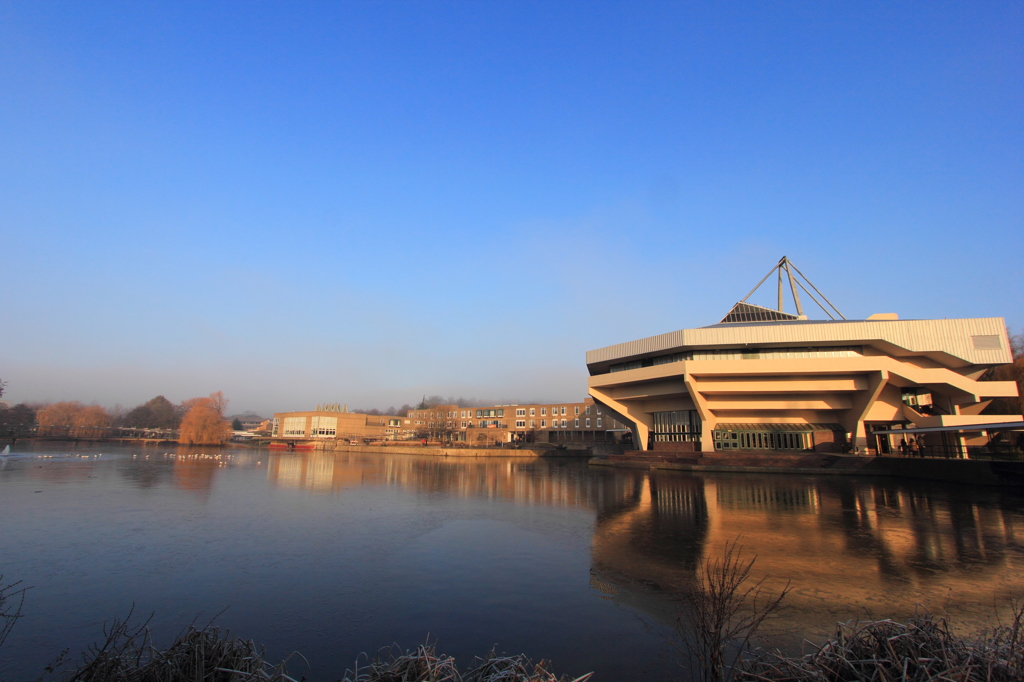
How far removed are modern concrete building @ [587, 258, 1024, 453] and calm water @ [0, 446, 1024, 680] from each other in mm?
19600

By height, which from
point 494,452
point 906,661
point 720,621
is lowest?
point 494,452

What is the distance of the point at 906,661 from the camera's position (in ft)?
13.8

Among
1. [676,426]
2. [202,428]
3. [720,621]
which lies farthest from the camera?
[202,428]

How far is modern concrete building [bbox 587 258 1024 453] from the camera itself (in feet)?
129

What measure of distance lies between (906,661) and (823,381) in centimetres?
4555

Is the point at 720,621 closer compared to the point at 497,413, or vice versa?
the point at 720,621

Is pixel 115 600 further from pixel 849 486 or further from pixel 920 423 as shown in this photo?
pixel 920 423

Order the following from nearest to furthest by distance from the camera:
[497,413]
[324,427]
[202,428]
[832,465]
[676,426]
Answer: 1. [832,465]
2. [676,426]
3. [202,428]
4. [497,413]
5. [324,427]

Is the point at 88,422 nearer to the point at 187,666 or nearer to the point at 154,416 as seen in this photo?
the point at 154,416

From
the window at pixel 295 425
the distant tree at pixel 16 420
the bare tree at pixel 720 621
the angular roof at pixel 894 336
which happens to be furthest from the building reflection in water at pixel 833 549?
the distant tree at pixel 16 420

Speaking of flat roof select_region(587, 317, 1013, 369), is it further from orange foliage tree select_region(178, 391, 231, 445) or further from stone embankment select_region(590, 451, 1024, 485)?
orange foliage tree select_region(178, 391, 231, 445)

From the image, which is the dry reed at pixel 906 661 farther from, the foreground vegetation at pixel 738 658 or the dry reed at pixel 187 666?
the dry reed at pixel 187 666

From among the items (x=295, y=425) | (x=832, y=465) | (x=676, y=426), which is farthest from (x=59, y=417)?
(x=832, y=465)

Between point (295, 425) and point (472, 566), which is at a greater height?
point (295, 425)
